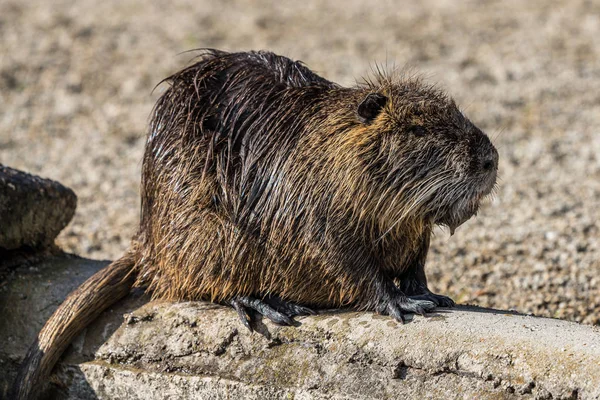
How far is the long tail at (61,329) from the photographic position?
398 centimetres

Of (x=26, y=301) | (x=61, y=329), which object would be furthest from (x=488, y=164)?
(x=26, y=301)

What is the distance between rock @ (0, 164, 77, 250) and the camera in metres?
4.52

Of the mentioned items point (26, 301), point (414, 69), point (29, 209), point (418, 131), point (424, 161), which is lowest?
point (26, 301)

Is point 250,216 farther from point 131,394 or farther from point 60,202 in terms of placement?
point 60,202

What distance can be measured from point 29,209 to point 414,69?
4717 millimetres

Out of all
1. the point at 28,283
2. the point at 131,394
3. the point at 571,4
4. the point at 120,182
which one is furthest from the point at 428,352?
the point at 571,4

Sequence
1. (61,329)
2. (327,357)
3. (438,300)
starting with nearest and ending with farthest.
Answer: (327,357) → (438,300) → (61,329)

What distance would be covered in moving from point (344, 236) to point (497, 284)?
6.86 feet

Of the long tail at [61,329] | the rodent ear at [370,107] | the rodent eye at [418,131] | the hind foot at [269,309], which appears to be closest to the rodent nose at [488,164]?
the rodent eye at [418,131]

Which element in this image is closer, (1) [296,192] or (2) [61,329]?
(1) [296,192]

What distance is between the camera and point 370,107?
378 cm

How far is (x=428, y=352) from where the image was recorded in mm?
3387

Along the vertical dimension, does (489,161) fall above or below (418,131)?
below

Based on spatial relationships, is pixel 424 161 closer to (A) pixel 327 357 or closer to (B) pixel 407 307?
(B) pixel 407 307
